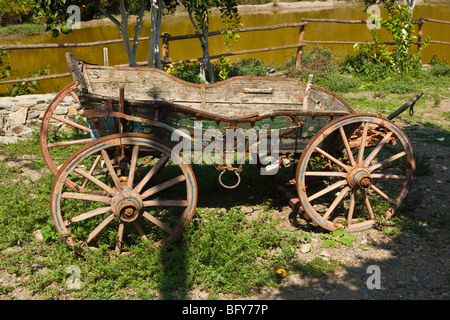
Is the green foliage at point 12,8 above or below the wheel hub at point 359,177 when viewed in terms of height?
above

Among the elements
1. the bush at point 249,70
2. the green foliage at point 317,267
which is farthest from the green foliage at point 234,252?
the bush at point 249,70

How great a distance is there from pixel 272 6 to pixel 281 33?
30.2 ft

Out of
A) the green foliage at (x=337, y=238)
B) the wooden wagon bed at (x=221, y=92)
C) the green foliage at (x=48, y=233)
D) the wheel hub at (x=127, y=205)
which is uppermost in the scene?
the wooden wagon bed at (x=221, y=92)

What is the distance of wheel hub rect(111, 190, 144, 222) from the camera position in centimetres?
343

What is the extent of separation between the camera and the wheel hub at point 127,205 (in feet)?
11.3

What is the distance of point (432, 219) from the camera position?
Answer: 4.07 meters

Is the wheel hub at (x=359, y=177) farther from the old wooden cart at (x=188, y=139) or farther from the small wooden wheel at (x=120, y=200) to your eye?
the small wooden wheel at (x=120, y=200)

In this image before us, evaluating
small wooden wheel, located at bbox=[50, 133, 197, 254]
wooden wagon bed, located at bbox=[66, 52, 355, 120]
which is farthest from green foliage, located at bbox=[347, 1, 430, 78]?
small wooden wheel, located at bbox=[50, 133, 197, 254]

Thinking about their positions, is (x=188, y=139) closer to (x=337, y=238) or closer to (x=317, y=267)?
(x=317, y=267)

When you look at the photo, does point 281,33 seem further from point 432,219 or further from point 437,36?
point 432,219

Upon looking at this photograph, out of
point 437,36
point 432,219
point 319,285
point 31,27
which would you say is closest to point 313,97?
point 432,219

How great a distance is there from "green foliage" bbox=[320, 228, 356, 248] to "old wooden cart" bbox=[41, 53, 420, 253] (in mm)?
63

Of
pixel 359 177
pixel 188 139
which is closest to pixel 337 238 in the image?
pixel 359 177

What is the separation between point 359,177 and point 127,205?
7.28ft
